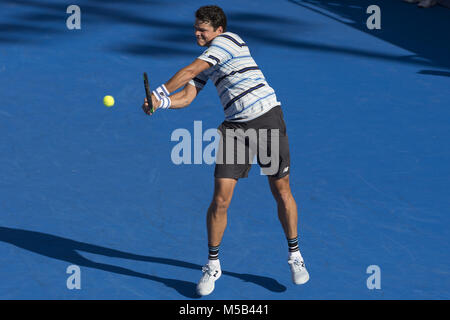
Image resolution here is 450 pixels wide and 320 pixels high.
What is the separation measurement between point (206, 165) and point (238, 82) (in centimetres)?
275

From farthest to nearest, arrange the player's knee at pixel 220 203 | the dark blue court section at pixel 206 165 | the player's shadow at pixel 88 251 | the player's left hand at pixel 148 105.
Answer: the dark blue court section at pixel 206 165 → the player's shadow at pixel 88 251 → the player's knee at pixel 220 203 → the player's left hand at pixel 148 105

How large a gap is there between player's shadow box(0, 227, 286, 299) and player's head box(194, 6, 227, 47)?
80.0 inches

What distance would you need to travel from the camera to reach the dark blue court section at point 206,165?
7.22 metres

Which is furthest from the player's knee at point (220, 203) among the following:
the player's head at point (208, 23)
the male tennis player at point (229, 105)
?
the player's head at point (208, 23)

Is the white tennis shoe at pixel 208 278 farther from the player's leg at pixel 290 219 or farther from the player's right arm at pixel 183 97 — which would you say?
the player's right arm at pixel 183 97

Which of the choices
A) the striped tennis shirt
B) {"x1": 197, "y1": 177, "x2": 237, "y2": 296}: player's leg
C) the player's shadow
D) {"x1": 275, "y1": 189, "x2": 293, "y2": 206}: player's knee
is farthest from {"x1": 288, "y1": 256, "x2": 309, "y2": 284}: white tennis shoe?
the striped tennis shirt

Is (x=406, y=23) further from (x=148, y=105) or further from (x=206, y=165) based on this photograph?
(x=148, y=105)

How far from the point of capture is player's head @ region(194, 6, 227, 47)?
6613 millimetres

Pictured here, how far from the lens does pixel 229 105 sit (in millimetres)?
6746

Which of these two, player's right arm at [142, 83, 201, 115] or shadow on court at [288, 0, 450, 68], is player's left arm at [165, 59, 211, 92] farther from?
shadow on court at [288, 0, 450, 68]

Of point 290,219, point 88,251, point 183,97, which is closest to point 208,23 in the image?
point 183,97

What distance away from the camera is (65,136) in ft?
32.5

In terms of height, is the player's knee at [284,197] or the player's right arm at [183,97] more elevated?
the player's right arm at [183,97]

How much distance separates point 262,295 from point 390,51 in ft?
23.7
